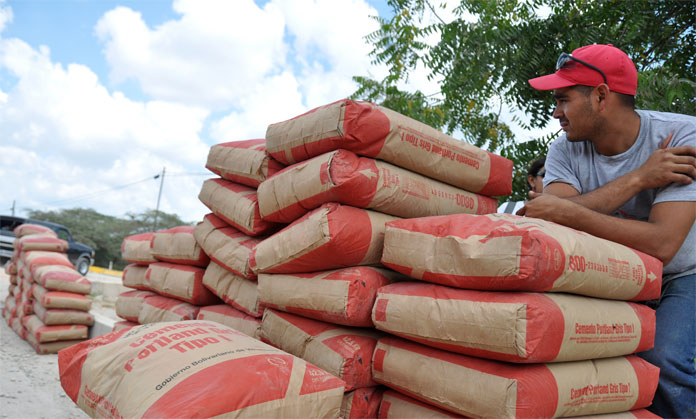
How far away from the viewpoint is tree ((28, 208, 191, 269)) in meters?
31.4

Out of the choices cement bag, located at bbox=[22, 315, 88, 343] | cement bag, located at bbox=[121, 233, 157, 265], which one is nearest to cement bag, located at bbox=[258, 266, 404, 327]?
cement bag, located at bbox=[121, 233, 157, 265]

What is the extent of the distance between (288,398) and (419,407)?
49 cm

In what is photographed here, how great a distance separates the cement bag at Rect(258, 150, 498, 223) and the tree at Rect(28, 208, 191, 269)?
31.6m

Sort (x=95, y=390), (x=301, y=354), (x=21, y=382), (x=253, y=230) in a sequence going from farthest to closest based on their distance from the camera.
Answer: (x=21, y=382), (x=253, y=230), (x=301, y=354), (x=95, y=390)

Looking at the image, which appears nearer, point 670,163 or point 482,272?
point 482,272

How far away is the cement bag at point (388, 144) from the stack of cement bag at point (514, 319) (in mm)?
374

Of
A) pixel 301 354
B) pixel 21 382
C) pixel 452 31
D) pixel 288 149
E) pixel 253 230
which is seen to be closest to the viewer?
pixel 301 354

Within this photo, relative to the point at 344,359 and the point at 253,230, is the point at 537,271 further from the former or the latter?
Answer: the point at 253,230

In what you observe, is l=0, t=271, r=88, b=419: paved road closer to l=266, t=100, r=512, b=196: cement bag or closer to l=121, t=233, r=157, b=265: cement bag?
l=121, t=233, r=157, b=265: cement bag

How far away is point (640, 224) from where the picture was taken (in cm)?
176

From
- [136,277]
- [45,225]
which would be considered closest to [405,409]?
[136,277]

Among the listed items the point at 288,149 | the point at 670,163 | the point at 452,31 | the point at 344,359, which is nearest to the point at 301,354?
the point at 344,359

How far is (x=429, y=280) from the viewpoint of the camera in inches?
64.6

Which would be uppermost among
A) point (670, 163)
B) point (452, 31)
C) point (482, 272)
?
point (452, 31)
